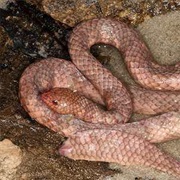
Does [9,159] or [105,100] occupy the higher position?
[105,100]

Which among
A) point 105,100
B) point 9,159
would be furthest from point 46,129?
point 105,100

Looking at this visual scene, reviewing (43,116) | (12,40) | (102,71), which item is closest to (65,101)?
(43,116)

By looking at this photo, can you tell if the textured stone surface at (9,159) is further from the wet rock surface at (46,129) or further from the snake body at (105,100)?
the snake body at (105,100)

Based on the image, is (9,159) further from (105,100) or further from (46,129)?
(105,100)

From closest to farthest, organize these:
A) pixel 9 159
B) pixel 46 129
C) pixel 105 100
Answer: pixel 9 159
pixel 46 129
pixel 105 100

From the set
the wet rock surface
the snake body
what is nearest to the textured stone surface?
the wet rock surface

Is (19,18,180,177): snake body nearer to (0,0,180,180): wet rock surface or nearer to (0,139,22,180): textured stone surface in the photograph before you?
(0,0,180,180): wet rock surface
